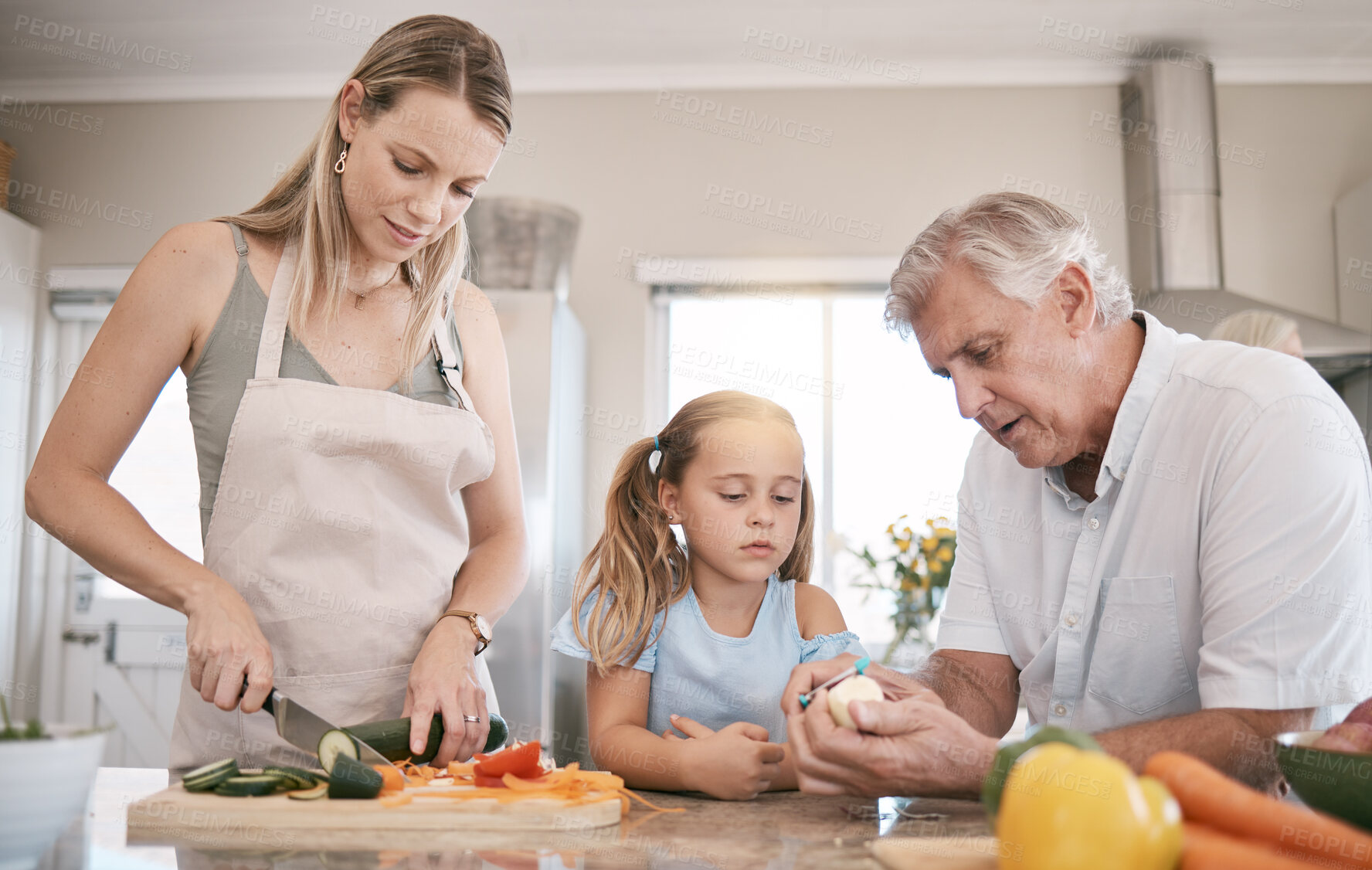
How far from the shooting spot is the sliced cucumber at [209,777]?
3.34 ft

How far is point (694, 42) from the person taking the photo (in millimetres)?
3938

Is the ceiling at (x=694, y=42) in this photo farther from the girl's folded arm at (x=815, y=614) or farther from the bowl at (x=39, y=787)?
the bowl at (x=39, y=787)

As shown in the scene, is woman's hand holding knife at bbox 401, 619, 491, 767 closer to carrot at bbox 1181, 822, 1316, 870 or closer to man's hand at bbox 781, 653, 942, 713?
man's hand at bbox 781, 653, 942, 713

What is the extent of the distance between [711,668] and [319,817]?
71 centimetres

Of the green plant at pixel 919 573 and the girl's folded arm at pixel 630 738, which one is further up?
the green plant at pixel 919 573

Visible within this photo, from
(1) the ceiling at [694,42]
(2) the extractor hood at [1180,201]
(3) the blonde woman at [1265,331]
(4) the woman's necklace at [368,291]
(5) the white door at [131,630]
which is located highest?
(1) the ceiling at [694,42]

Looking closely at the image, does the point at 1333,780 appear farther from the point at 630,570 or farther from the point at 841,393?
the point at 841,393

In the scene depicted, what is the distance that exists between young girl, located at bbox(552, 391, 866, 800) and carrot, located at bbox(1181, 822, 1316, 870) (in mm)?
824

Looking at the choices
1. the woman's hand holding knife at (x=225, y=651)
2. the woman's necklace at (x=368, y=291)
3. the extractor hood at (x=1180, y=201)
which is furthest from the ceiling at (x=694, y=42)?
the woman's hand holding knife at (x=225, y=651)

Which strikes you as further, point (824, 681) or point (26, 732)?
point (824, 681)

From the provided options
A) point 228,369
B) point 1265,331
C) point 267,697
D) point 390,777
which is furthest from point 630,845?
point 1265,331

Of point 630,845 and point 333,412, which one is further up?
point 333,412

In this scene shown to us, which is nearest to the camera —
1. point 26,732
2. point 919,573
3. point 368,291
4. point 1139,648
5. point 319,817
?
point 26,732

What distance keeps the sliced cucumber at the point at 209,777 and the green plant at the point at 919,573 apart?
248 centimetres
